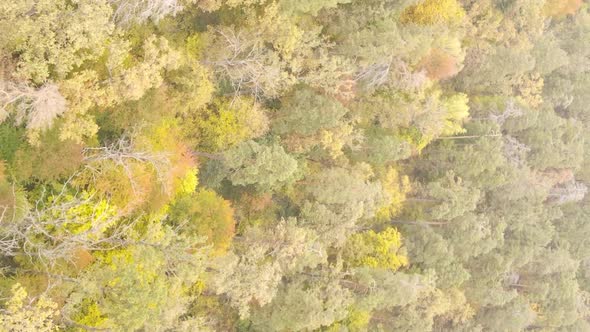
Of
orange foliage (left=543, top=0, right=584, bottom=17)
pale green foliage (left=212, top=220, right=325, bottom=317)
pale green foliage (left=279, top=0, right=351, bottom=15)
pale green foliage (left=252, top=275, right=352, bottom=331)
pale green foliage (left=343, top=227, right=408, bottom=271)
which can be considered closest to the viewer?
pale green foliage (left=279, top=0, right=351, bottom=15)

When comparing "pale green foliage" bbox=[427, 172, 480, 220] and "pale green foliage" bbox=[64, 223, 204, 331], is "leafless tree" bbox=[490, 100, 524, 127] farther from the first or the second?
"pale green foliage" bbox=[64, 223, 204, 331]

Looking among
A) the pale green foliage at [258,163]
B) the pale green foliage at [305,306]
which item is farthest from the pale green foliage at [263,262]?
the pale green foliage at [258,163]

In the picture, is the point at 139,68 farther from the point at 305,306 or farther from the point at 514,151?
the point at 514,151

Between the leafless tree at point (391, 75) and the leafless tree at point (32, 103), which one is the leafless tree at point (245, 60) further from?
the leafless tree at point (32, 103)

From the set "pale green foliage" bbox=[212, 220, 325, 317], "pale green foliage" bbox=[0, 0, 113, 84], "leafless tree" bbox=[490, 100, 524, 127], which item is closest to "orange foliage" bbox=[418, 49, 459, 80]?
"leafless tree" bbox=[490, 100, 524, 127]

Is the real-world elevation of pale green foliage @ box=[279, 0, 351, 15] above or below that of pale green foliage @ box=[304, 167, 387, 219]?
above

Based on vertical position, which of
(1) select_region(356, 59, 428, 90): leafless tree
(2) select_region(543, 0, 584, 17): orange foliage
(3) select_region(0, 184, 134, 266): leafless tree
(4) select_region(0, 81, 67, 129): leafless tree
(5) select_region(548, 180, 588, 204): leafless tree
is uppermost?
(4) select_region(0, 81, 67, 129): leafless tree

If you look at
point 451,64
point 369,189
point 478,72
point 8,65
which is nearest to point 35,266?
point 8,65
